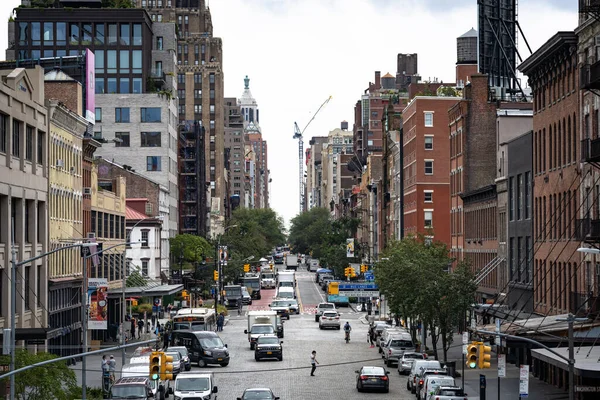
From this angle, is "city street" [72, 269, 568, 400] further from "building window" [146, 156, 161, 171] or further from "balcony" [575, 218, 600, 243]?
"building window" [146, 156, 161, 171]

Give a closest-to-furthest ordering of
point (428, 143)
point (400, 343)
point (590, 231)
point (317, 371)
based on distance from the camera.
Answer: point (590, 231), point (317, 371), point (400, 343), point (428, 143)

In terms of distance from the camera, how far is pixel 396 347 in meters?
68.7

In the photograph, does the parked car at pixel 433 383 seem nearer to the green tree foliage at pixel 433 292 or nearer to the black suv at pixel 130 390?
the black suv at pixel 130 390

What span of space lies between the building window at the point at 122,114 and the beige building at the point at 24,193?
6785 centimetres

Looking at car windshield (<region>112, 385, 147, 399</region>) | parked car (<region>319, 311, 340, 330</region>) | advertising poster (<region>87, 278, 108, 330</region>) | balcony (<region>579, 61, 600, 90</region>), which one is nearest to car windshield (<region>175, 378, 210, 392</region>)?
car windshield (<region>112, 385, 147, 399</region>)

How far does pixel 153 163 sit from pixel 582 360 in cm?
9656

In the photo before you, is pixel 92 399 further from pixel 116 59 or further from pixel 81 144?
pixel 116 59

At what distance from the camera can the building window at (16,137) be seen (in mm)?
58688

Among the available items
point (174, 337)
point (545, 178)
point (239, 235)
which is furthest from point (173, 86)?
point (545, 178)

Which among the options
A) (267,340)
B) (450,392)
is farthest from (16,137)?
(450,392)

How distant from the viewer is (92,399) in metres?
45.8

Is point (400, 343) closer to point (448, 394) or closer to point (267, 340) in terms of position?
point (267, 340)

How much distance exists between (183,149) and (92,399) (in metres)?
116

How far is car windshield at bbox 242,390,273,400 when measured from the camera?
44531 millimetres
